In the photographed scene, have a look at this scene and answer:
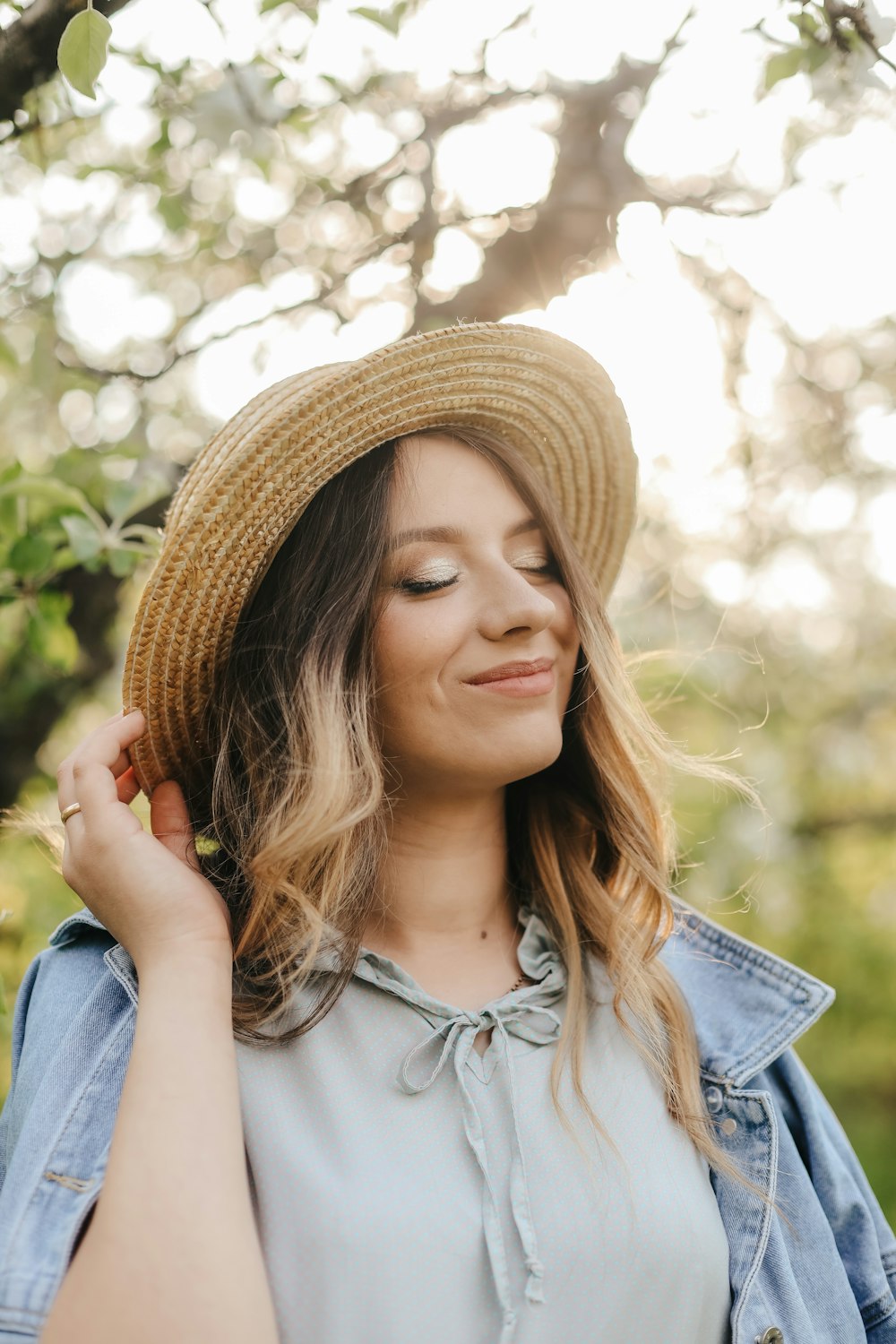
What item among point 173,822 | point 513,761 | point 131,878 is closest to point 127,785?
point 173,822

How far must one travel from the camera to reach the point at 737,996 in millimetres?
2113

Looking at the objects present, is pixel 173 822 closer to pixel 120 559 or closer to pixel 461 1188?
pixel 120 559

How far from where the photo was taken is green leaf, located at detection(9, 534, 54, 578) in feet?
7.32

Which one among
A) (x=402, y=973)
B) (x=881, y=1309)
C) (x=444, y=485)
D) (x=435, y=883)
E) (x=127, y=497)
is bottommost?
(x=881, y=1309)

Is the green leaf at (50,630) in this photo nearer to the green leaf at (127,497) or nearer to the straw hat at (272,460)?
the green leaf at (127,497)

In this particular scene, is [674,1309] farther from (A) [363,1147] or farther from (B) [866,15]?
(B) [866,15]

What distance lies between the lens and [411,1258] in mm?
1531

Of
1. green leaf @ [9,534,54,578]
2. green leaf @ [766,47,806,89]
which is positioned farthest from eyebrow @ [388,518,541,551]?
green leaf @ [766,47,806,89]

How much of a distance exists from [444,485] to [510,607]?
0.28m

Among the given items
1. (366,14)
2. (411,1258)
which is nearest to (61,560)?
(366,14)

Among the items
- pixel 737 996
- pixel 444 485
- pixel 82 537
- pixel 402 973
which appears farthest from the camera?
pixel 82 537

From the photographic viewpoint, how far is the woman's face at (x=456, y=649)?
186 centimetres

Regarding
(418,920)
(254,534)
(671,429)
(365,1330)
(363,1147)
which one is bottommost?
(365,1330)

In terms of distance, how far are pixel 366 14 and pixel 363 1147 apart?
1951 mm
